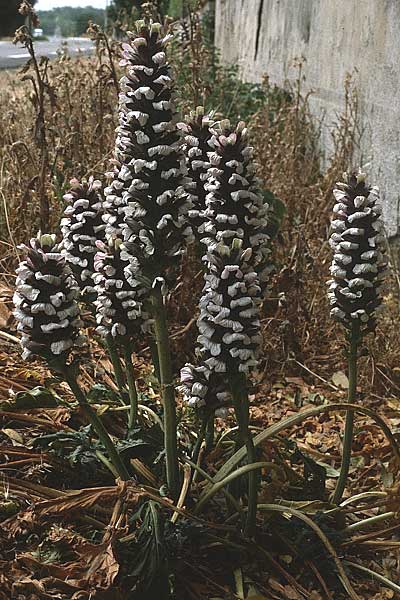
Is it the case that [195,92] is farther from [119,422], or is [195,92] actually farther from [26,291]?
[26,291]

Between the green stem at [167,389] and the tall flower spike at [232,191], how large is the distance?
186 mm

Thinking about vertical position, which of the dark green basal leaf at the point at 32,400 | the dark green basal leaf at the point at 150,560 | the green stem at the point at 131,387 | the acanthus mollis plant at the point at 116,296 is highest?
the acanthus mollis plant at the point at 116,296

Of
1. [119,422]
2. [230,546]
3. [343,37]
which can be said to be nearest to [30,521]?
[230,546]

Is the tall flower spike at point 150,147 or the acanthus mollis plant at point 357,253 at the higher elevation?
the tall flower spike at point 150,147

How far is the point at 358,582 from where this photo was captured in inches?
75.7

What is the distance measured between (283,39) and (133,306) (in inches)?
239

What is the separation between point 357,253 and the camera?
5.85 feet

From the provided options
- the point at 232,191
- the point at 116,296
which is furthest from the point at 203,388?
the point at 232,191

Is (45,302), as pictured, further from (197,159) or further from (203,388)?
(197,159)

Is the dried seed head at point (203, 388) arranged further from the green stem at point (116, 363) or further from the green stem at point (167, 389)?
the green stem at point (116, 363)

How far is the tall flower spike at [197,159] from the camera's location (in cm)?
180

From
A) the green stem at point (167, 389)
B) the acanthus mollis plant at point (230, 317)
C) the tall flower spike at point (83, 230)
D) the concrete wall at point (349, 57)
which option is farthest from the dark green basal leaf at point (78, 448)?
the concrete wall at point (349, 57)

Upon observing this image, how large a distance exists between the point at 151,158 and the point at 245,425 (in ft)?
2.01

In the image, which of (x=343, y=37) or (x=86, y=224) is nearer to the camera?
(x=86, y=224)
